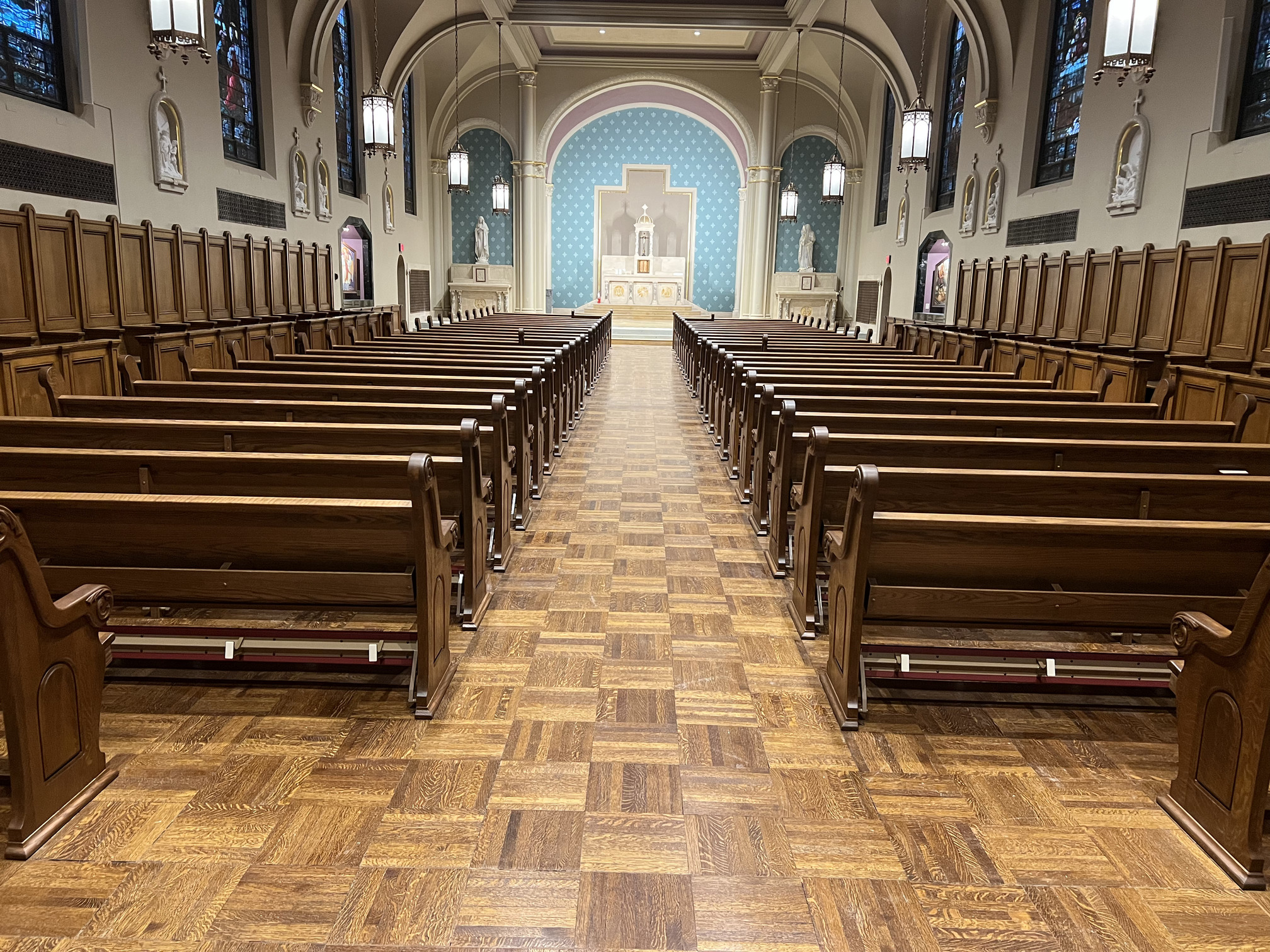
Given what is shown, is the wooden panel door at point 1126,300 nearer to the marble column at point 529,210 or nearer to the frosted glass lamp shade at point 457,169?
the frosted glass lamp shade at point 457,169

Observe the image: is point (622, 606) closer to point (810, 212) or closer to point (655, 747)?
point (655, 747)

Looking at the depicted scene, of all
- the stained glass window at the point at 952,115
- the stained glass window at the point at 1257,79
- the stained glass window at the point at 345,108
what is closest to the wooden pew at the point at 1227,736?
the stained glass window at the point at 1257,79

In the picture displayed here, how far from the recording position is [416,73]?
18938 mm

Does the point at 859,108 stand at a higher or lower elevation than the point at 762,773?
higher

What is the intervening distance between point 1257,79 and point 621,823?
8.15 metres

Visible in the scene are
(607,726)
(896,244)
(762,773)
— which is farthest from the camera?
(896,244)

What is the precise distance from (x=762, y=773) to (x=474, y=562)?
155cm

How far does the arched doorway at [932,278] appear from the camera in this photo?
50.7 feet

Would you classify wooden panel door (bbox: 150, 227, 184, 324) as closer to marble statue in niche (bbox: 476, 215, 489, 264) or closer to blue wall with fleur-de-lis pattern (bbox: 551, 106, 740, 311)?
marble statue in niche (bbox: 476, 215, 489, 264)

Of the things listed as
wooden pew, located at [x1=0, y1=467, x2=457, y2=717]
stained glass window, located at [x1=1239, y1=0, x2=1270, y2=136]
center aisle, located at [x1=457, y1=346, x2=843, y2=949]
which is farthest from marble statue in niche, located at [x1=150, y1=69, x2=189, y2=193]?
stained glass window, located at [x1=1239, y1=0, x2=1270, y2=136]

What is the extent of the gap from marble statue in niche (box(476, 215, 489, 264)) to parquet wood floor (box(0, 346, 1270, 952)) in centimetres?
Result: 1957

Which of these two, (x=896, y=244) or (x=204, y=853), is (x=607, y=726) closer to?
(x=204, y=853)

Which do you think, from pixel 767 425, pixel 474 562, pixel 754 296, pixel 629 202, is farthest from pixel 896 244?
pixel 474 562

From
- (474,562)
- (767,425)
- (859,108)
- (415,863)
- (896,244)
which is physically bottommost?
(415,863)
